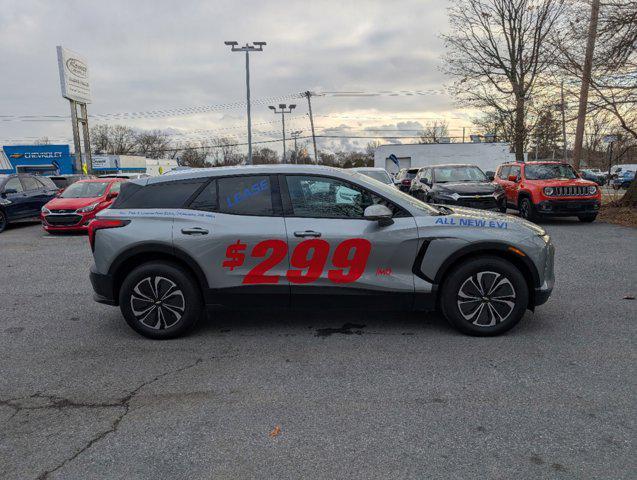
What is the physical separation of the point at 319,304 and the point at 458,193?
363 inches

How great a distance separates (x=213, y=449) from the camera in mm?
2795

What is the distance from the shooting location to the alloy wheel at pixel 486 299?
4402mm

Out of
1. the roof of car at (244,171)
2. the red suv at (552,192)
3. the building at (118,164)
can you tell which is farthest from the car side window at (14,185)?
the building at (118,164)

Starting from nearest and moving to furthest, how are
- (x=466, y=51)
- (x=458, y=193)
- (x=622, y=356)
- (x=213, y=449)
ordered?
(x=213, y=449)
(x=622, y=356)
(x=458, y=193)
(x=466, y=51)

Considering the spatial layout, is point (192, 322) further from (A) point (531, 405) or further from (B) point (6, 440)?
(A) point (531, 405)

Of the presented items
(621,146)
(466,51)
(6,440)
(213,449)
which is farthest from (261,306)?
(466,51)

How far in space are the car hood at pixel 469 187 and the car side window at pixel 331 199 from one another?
891 cm

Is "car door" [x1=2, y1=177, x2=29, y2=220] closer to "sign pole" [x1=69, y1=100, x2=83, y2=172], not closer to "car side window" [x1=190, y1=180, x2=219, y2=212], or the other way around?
"car side window" [x1=190, y1=180, x2=219, y2=212]

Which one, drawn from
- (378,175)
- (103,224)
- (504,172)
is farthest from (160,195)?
(504,172)

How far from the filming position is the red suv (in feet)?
40.8

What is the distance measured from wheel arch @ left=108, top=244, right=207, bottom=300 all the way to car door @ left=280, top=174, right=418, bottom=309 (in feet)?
2.97

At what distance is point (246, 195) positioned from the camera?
4574 mm

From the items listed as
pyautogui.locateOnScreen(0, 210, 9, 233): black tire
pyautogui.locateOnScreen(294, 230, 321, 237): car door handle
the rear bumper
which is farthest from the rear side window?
pyautogui.locateOnScreen(0, 210, 9, 233): black tire

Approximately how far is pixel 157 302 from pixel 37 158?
1954 inches
